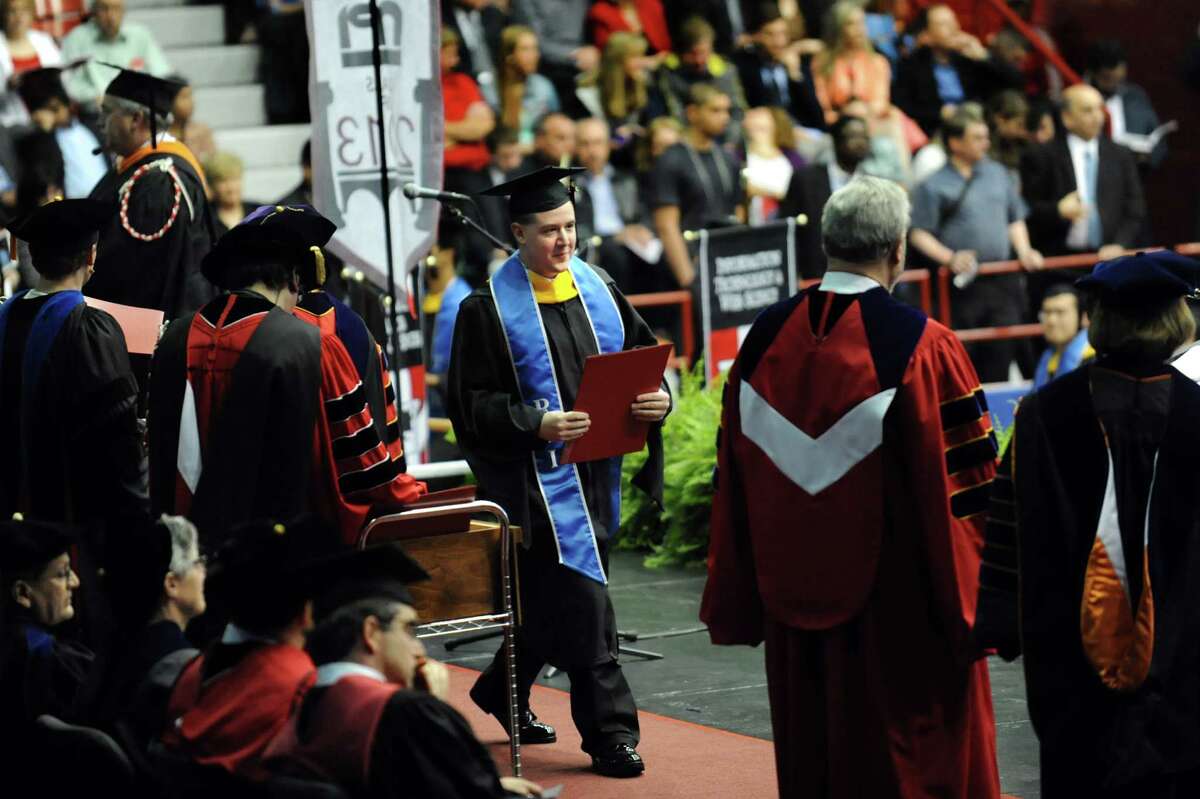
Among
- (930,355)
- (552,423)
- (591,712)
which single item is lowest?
(591,712)

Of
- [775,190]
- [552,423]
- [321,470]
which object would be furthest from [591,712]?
[775,190]

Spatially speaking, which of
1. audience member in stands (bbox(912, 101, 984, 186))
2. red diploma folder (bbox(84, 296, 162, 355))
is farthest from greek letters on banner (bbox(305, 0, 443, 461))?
audience member in stands (bbox(912, 101, 984, 186))

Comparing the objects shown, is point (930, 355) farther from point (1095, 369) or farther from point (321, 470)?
point (321, 470)

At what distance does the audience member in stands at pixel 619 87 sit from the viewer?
15125 millimetres

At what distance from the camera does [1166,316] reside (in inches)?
199

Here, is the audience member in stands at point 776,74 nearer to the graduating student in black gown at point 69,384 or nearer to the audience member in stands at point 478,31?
the audience member in stands at point 478,31

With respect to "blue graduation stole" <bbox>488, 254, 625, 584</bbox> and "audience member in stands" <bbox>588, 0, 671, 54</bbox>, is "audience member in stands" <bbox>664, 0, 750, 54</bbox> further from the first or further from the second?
"blue graduation stole" <bbox>488, 254, 625, 584</bbox>

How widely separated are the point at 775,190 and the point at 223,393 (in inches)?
348

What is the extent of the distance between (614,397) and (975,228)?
25.9 feet

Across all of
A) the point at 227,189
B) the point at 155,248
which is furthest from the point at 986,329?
the point at 155,248

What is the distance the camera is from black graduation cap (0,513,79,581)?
585 cm

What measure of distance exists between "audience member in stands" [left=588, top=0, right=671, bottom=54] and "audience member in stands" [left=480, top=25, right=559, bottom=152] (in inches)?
41.8

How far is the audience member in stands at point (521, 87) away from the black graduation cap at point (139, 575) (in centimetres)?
936

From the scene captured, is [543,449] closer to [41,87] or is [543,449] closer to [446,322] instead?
[446,322]
